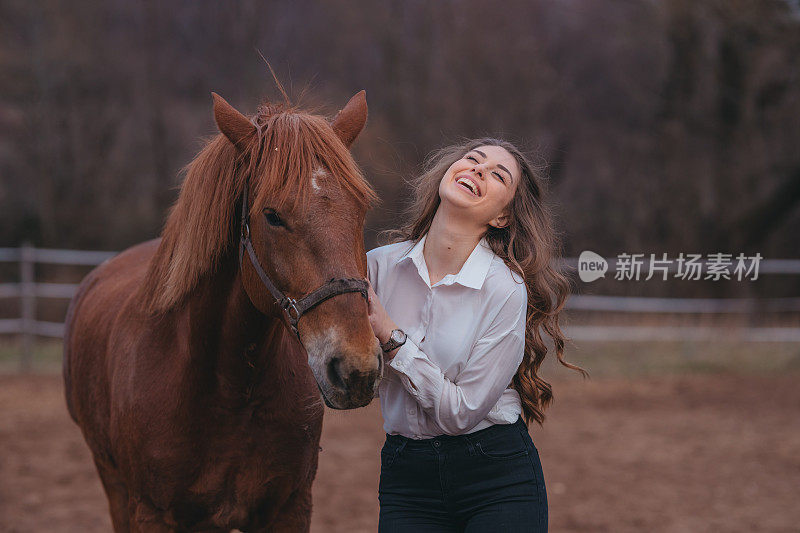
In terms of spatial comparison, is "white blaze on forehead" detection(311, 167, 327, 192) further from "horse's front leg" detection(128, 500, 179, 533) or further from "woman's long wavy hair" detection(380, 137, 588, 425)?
"horse's front leg" detection(128, 500, 179, 533)

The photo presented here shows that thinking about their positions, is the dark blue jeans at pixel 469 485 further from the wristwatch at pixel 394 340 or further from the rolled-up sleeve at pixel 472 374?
the wristwatch at pixel 394 340

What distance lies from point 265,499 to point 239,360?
0.50 meters

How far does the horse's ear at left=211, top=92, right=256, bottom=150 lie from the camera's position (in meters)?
1.93

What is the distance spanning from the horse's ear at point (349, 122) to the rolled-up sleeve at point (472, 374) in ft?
2.14

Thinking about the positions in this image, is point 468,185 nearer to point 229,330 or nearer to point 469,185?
point 469,185

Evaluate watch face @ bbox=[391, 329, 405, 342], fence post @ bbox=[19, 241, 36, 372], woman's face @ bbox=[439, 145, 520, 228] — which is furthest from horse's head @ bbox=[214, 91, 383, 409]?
fence post @ bbox=[19, 241, 36, 372]

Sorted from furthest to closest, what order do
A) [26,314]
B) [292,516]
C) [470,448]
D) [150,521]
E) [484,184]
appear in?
[26,314] < [292,516] < [150,521] < [484,184] < [470,448]

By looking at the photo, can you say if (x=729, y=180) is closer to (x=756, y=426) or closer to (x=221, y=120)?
(x=756, y=426)

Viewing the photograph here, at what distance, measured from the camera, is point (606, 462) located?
18.2 ft

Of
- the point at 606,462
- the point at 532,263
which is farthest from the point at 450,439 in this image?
the point at 606,462

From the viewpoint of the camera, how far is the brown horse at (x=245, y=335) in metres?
1.75

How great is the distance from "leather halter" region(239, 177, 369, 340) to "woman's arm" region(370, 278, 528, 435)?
4.0 inches

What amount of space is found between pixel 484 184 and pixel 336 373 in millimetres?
662

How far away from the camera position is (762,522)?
4.29m
